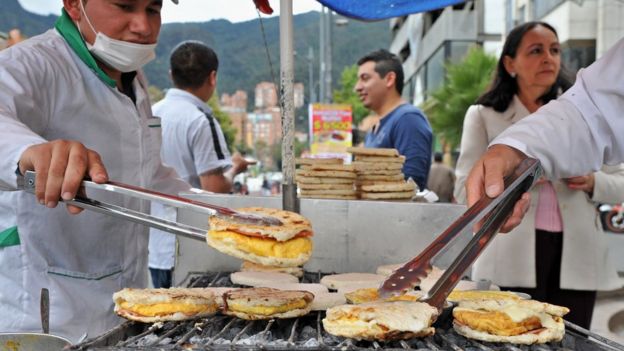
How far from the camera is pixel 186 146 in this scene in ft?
17.5

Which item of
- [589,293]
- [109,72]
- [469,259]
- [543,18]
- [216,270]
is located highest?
[543,18]

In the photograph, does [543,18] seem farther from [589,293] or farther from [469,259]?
[469,259]

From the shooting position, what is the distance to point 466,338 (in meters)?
2.07

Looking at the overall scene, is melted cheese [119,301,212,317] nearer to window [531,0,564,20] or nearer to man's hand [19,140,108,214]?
man's hand [19,140,108,214]

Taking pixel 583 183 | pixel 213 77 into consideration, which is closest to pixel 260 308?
pixel 583 183

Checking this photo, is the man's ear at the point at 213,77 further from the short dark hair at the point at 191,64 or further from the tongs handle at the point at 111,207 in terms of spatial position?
the tongs handle at the point at 111,207

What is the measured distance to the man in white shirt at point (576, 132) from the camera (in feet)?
7.48

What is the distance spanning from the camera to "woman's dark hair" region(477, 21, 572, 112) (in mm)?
4258

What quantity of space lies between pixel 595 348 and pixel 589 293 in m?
2.20

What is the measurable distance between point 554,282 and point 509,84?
1.37 m

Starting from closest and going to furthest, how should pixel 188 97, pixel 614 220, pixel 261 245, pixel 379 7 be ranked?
pixel 261 245 → pixel 379 7 → pixel 188 97 → pixel 614 220

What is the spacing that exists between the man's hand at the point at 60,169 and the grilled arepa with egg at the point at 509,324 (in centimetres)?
123

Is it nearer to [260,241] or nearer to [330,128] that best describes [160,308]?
[260,241]

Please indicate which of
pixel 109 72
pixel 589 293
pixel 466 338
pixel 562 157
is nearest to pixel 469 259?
pixel 466 338
